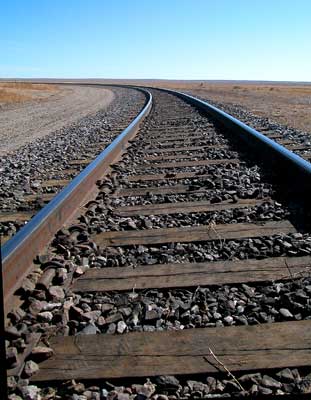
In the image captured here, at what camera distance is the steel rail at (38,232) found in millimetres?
2416

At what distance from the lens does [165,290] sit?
2484 mm

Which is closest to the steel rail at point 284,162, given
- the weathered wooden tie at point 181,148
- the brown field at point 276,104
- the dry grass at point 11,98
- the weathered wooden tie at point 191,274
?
the weathered wooden tie at point 181,148

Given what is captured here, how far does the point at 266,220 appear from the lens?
350 cm

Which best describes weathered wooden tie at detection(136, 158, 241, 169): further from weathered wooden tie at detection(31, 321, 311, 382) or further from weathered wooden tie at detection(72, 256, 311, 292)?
weathered wooden tie at detection(31, 321, 311, 382)

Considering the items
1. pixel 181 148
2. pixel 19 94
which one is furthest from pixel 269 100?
pixel 181 148

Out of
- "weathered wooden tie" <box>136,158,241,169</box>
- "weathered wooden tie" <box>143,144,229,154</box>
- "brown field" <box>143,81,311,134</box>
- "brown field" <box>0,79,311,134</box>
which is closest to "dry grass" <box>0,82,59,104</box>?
"brown field" <box>0,79,311,134</box>

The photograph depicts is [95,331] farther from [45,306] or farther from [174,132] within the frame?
[174,132]

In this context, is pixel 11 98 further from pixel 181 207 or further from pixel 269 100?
pixel 181 207

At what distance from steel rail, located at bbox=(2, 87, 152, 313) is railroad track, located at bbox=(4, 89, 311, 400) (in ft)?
0.04

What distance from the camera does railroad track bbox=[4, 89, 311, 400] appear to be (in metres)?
1.81

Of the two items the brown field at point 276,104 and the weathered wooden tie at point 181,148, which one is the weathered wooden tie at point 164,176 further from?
the brown field at point 276,104

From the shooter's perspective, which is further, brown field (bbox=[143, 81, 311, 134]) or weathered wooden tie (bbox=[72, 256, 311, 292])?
brown field (bbox=[143, 81, 311, 134])

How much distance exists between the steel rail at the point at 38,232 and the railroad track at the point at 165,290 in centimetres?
1

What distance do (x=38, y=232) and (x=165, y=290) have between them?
92 cm
